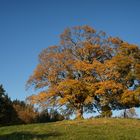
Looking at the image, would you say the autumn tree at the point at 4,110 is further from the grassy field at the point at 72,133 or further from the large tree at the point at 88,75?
the grassy field at the point at 72,133

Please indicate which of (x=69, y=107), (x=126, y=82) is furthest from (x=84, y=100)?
(x=126, y=82)

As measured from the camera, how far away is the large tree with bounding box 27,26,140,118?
55.3 metres

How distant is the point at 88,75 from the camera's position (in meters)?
57.7

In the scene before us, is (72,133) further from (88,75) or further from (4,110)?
(4,110)

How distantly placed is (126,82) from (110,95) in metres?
3.48

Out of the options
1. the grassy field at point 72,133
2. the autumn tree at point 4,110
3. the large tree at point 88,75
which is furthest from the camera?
the autumn tree at point 4,110

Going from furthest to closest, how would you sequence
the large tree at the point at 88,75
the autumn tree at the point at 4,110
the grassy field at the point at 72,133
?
the autumn tree at the point at 4,110
the large tree at the point at 88,75
the grassy field at the point at 72,133

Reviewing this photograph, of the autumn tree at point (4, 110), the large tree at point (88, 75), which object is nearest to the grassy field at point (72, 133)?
the large tree at point (88, 75)

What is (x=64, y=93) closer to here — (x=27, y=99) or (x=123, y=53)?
(x=27, y=99)

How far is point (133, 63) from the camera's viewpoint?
56.6m

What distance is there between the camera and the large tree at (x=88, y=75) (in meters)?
55.3

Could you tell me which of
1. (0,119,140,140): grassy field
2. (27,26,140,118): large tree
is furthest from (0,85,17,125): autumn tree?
(0,119,140,140): grassy field

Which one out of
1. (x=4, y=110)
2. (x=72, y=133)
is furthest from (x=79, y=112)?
(x=4, y=110)

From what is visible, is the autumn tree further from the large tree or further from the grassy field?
the grassy field
